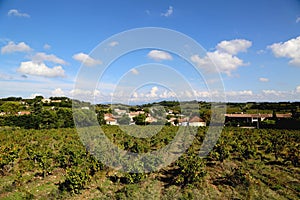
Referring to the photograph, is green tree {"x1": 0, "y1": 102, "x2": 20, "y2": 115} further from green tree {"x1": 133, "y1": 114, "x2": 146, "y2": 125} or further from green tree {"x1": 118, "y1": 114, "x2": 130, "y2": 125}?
green tree {"x1": 118, "y1": 114, "x2": 130, "y2": 125}

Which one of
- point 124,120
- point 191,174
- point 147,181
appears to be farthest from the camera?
point 124,120

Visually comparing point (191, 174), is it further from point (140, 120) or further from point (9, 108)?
point (9, 108)

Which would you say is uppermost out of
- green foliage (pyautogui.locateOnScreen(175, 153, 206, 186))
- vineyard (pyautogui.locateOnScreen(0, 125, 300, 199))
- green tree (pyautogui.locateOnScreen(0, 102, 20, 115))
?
green tree (pyautogui.locateOnScreen(0, 102, 20, 115))

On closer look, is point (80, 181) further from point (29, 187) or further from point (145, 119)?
point (145, 119)

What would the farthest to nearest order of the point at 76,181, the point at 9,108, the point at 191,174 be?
1. the point at 9,108
2. the point at 191,174
3. the point at 76,181

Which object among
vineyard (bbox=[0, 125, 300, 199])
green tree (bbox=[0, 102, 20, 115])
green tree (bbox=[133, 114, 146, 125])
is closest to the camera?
vineyard (bbox=[0, 125, 300, 199])

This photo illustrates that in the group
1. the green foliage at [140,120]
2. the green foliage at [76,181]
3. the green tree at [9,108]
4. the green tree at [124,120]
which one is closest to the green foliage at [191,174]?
the green foliage at [76,181]

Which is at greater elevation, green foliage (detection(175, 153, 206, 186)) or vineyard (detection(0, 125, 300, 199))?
green foliage (detection(175, 153, 206, 186))

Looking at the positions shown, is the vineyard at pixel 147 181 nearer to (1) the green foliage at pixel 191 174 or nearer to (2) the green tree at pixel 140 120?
(1) the green foliage at pixel 191 174

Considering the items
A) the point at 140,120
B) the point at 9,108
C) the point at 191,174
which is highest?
the point at 9,108

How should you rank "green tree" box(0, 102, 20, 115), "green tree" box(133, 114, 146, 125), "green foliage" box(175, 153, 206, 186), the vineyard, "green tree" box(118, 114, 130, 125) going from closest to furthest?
the vineyard
"green foliage" box(175, 153, 206, 186)
"green tree" box(118, 114, 130, 125)
"green tree" box(133, 114, 146, 125)
"green tree" box(0, 102, 20, 115)

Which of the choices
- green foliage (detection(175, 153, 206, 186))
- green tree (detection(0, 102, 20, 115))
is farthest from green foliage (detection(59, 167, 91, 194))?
green tree (detection(0, 102, 20, 115))

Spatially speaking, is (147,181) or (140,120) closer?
(147,181)

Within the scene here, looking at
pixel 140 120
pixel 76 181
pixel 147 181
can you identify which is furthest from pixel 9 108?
pixel 147 181
